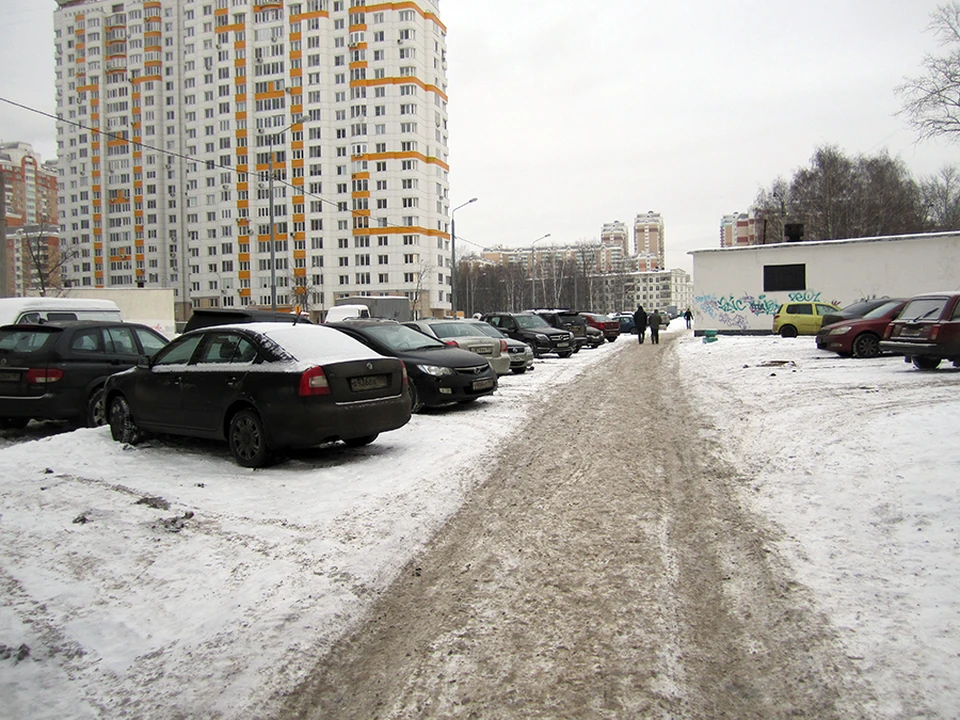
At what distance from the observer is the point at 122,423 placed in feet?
27.4

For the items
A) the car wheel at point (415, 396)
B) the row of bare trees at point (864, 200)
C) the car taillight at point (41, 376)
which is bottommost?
the car wheel at point (415, 396)

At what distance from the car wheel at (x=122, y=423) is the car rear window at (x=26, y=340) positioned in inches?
69.5

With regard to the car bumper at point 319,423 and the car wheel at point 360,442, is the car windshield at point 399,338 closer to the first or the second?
the car wheel at point 360,442

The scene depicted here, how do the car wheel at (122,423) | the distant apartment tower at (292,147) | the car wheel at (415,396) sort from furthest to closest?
the distant apartment tower at (292,147) → the car wheel at (415,396) → the car wheel at (122,423)

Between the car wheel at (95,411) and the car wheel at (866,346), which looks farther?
the car wheel at (866,346)

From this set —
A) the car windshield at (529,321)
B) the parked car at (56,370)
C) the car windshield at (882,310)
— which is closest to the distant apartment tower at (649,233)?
the car windshield at (529,321)

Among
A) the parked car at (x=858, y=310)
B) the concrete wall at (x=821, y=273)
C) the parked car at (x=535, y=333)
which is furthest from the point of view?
the concrete wall at (x=821, y=273)

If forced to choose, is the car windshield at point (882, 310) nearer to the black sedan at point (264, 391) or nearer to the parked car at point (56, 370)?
the black sedan at point (264, 391)

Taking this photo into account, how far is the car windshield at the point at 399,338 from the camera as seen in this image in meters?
11.4

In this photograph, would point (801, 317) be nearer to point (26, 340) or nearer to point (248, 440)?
point (248, 440)

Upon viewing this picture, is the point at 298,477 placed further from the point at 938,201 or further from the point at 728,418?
the point at 938,201

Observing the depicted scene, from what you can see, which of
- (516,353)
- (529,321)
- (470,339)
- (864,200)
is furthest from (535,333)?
(864,200)

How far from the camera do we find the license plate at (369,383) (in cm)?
722

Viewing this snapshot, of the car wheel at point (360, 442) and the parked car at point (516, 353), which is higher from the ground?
the parked car at point (516, 353)
